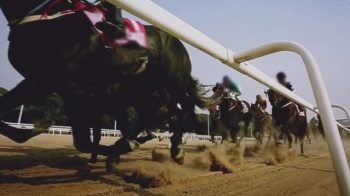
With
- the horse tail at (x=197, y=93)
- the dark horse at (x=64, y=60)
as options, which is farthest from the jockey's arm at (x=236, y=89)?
the dark horse at (x=64, y=60)

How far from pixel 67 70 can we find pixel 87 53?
0.27 metres

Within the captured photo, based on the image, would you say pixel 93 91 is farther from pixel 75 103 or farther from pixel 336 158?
pixel 336 158

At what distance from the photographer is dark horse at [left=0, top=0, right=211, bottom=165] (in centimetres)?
227

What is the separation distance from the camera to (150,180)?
2.63 m

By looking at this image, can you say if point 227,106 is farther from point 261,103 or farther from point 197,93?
point 197,93

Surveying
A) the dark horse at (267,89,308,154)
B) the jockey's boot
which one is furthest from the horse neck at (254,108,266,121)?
the jockey's boot

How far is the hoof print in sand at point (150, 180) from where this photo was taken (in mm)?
2592

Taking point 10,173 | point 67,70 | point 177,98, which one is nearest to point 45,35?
point 67,70

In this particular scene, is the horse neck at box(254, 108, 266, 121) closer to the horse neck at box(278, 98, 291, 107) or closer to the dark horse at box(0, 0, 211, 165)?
the horse neck at box(278, 98, 291, 107)

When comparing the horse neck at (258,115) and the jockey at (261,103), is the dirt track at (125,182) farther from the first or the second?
the jockey at (261,103)

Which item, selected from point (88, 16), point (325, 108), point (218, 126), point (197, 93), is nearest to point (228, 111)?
point (218, 126)

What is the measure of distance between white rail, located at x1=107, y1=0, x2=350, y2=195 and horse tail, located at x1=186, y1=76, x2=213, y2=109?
3.50 m

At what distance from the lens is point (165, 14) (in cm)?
115

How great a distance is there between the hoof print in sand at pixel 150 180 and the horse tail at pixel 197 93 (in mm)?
2516
